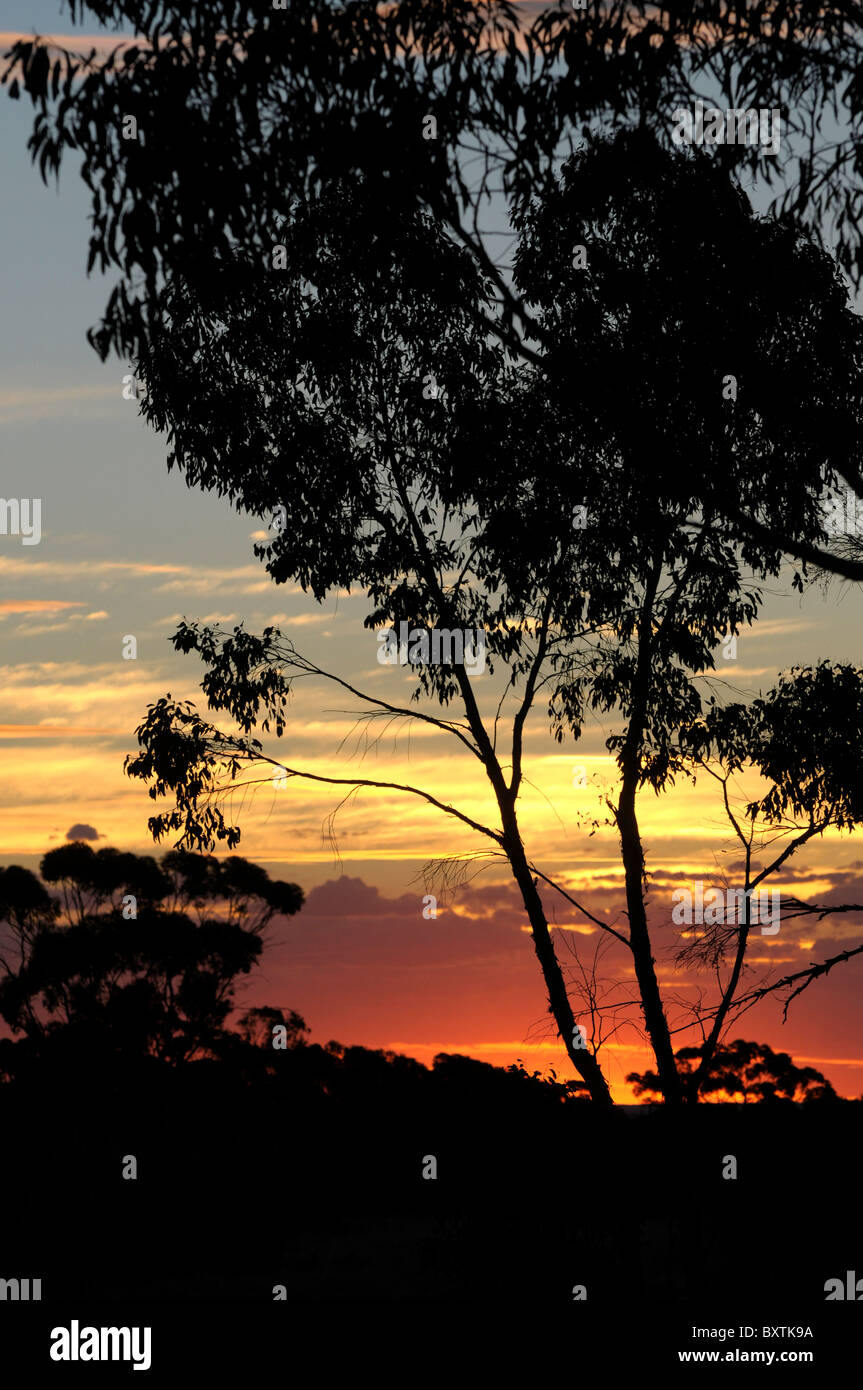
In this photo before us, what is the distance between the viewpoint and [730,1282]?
18234 mm

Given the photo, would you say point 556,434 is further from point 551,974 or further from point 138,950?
point 138,950

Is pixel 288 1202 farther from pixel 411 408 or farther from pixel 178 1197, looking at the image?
pixel 411 408

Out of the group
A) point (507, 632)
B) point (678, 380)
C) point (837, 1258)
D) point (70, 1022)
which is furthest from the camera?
point (70, 1022)

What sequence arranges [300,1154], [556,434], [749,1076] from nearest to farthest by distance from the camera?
[556,434]
[749,1076]
[300,1154]

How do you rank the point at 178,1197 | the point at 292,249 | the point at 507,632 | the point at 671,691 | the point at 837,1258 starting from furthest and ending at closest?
the point at 178,1197 < the point at 837,1258 < the point at 671,691 < the point at 507,632 < the point at 292,249

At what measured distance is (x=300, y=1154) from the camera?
3553 centimetres

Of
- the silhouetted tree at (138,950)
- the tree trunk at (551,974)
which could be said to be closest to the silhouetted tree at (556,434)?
the tree trunk at (551,974)

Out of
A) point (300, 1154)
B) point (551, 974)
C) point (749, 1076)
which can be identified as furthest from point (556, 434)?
point (300, 1154)

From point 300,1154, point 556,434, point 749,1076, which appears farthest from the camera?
point 300,1154

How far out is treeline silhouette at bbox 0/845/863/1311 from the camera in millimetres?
16438

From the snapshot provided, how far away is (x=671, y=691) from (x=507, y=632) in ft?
8.58

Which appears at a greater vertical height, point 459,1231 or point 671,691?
point 671,691

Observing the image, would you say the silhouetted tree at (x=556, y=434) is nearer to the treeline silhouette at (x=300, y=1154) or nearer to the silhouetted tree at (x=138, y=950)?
the treeline silhouette at (x=300, y=1154)
